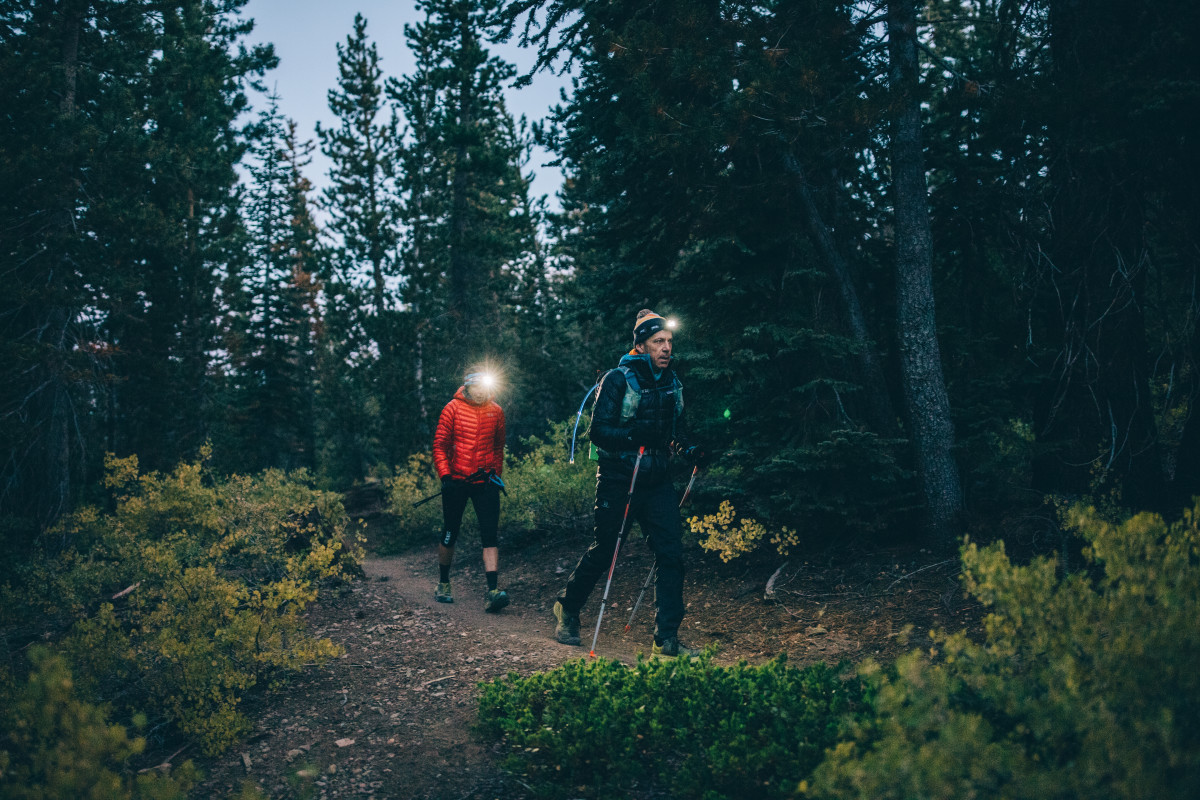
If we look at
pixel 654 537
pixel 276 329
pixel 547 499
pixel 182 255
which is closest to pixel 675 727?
pixel 654 537

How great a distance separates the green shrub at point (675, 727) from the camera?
108 inches

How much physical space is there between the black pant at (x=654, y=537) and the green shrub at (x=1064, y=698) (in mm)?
2414

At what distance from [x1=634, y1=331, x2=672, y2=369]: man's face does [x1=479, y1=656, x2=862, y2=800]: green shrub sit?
93.6 inches

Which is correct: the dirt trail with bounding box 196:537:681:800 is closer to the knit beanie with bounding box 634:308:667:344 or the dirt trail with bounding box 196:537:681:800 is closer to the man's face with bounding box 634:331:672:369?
the man's face with bounding box 634:331:672:369

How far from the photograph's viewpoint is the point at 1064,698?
1.85 meters

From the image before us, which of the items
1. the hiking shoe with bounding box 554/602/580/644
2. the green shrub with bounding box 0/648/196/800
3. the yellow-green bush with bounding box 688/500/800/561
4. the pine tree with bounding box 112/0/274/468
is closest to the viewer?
the green shrub with bounding box 0/648/196/800

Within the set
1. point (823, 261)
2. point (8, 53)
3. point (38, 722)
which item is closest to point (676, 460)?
point (823, 261)

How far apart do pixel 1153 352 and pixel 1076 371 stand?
990mm

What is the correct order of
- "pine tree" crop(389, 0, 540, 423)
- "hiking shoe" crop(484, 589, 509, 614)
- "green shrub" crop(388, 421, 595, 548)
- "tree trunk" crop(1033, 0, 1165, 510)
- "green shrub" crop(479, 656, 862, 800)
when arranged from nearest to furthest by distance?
"green shrub" crop(479, 656, 862, 800), "tree trunk" crop(1033, 0, 1165, 510), "hiking shoe" crop(484, 589, 509, 614), "green shrub" crop(388, 421, 595, 548), "pine tree" crop(389, 0, 540, 423)

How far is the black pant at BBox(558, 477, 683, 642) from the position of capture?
495 cm

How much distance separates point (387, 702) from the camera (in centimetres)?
427

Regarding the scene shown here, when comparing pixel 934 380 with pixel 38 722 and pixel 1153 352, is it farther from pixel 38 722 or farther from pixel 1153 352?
pixel 38 722

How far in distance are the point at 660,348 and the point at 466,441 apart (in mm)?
2841

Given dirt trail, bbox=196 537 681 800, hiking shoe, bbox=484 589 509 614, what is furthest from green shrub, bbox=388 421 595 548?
dirt trail, bbox=196 537 681 800
